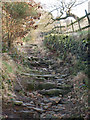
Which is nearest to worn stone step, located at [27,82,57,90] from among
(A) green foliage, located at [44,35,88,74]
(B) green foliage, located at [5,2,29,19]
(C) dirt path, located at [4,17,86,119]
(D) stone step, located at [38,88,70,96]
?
(C) dirt path, located at [4,17,86,119]

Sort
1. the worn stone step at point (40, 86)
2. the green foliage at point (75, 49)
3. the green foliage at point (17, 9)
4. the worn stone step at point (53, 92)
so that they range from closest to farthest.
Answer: the worn stone step at point (53, 92) → the worn stone step at point (40, 86) → the green foliage at point (17, 9) → the green foliage at point (75, 49)

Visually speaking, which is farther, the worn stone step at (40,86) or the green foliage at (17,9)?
the green foliage at (17,9)

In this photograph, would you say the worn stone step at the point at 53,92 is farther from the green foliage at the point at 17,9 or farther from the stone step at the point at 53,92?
the green foliage at the point at 17,9

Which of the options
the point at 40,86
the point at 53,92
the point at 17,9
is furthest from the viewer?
the point at 17,9

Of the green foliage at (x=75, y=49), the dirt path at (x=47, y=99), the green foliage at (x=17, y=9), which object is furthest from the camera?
the green foliage at (x=75, y=49)

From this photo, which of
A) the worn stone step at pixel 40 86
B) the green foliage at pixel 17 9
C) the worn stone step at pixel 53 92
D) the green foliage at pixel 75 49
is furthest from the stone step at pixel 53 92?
the green foliage at pixel 17 9

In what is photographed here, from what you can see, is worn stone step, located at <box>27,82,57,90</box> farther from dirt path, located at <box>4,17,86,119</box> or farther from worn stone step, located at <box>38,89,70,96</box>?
worn stone step, located at <box>38,89,70,96</box>

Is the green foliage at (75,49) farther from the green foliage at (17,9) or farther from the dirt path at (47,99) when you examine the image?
the green foliage at (17,9)

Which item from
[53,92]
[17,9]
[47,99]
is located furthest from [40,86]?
[17,9]

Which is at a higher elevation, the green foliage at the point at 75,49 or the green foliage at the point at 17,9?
the green foliage at the point at 17,9

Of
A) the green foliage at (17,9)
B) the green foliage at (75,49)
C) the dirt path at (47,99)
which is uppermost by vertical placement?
the green foliage at (17,9)

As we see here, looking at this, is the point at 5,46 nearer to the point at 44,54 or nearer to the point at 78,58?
the point at 78,58

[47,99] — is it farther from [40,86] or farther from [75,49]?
[75,49]

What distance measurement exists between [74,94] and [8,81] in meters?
1.96
